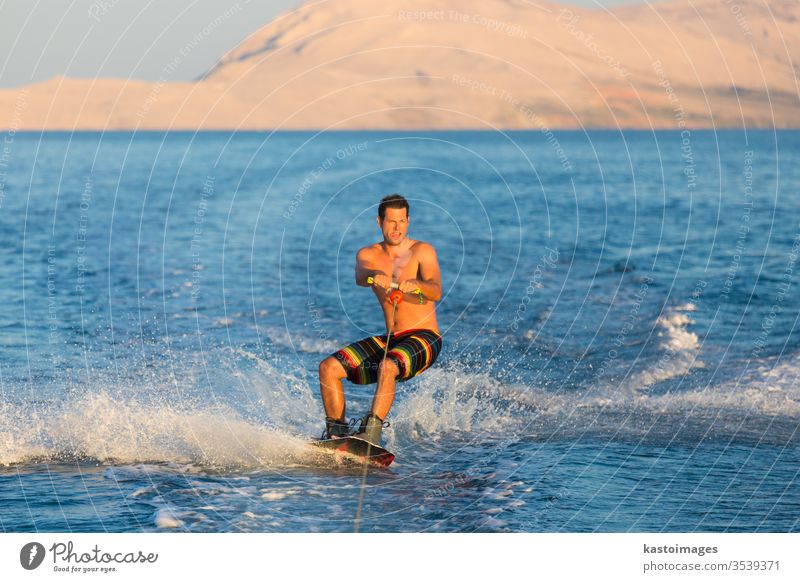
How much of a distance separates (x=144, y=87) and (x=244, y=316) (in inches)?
4279

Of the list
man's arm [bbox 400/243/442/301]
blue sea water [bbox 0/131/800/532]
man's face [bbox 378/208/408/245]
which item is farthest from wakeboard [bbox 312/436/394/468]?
man's face [bbox 378/208/408/245]

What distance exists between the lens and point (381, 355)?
11.5 meters

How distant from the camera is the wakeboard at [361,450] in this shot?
11.1 metres

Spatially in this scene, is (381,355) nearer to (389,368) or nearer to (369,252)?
(389,368)

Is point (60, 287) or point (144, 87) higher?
point (144, 87)

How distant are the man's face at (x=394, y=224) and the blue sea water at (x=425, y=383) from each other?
96.7 inches

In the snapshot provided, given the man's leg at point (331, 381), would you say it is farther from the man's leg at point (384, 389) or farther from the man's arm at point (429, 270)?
the man's arm at point (429, 270)

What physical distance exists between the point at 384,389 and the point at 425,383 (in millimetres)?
4185

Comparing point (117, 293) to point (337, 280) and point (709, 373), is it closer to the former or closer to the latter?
point (337, 280)

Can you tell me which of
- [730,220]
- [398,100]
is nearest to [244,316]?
[730,220]

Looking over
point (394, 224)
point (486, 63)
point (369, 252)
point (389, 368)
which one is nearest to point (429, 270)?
point (394, 224)

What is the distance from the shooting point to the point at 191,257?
3144 centimetres
